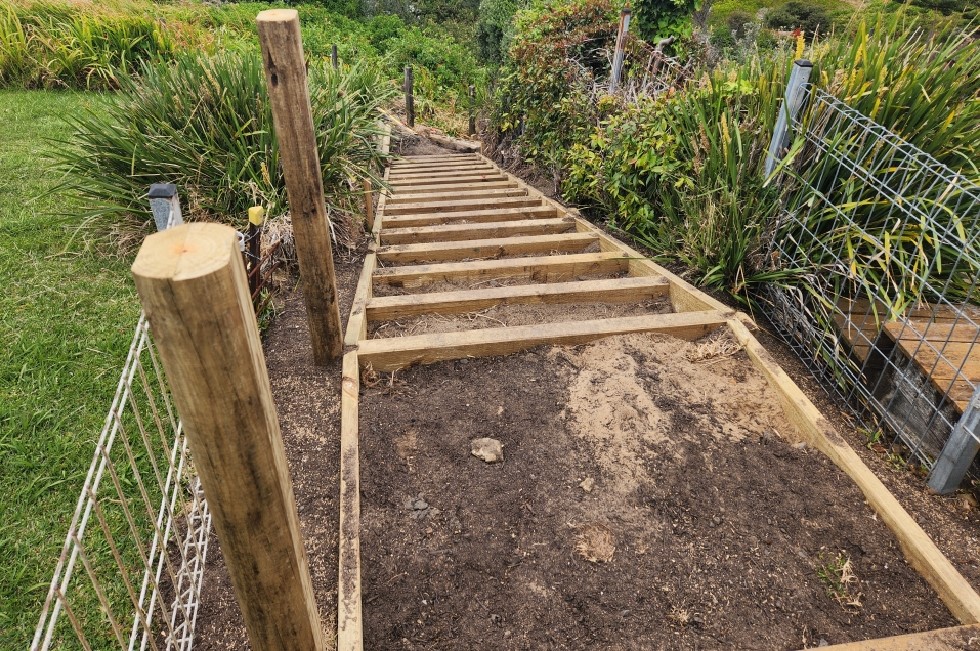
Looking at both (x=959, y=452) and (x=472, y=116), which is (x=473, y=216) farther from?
(x=472, y=116)

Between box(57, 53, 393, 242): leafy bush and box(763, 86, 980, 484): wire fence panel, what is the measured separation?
2833 millimetres

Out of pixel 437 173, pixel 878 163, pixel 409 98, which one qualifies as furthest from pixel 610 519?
pixel 409 98

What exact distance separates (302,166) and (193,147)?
172 centimetres

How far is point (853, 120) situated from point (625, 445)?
193cm

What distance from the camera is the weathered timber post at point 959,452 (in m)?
1.98

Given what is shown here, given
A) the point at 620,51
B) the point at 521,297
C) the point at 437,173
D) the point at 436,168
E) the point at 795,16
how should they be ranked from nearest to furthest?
the point at 521,297 < the point at 620,51 < the point at 437,173 < the point at 436,168 < the point at 795,16

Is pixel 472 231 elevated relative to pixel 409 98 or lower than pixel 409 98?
elevated

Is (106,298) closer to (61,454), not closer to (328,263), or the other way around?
(61,454)

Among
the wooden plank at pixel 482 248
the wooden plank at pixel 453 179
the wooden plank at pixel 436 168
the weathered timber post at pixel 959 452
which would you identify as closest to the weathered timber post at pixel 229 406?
the weathered timber post at pixel 959 452

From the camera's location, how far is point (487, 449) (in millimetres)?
2205

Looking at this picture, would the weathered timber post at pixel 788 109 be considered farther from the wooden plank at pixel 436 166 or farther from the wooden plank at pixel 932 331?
the wooden plank at pixel 436 166

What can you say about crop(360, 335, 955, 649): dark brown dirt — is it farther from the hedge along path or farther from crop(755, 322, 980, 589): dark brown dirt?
crop(755, 322, 980, 589): dark brown dirt

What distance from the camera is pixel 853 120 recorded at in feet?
8.91

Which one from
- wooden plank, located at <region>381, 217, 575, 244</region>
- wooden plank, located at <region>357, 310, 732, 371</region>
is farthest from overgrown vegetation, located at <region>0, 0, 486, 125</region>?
wooden plank, located at <region>357, 310, 732, 371</region>
